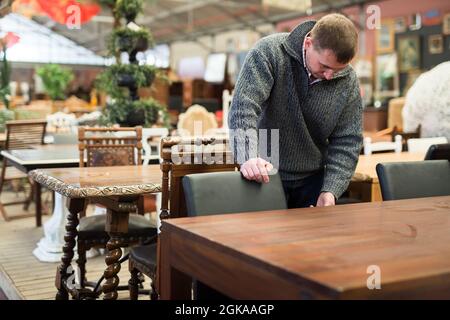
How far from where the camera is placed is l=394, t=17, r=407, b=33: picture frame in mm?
11562

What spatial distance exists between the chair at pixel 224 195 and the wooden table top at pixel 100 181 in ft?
2.17

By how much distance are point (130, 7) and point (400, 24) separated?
7.79m

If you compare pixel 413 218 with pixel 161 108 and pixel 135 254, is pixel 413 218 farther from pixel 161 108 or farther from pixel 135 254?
pixel 161 108

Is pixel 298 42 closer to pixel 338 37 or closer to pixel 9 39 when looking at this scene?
pixel 338 37

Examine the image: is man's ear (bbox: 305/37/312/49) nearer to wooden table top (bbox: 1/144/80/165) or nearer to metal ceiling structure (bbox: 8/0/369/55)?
wooden table top (bbox: 1/144/80/165)

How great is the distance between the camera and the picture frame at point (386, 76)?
38.0 feet

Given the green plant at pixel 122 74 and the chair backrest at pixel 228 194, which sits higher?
the green plant at pixel 122 74

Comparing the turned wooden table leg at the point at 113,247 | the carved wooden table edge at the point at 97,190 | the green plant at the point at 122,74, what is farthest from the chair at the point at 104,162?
the green plant at the point at 122,74

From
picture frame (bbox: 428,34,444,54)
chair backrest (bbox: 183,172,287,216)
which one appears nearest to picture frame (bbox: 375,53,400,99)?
picture frame (bbox: 428,34,444,54)

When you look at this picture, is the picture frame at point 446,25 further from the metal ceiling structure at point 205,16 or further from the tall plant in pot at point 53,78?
the tall plant in pot at point 53,78

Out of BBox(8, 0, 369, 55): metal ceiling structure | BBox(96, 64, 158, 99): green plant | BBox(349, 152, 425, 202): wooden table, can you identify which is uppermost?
BBox(8, 0, 369, 55): metal ceiling structure

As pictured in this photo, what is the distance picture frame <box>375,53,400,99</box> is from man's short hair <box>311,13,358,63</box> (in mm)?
10082
